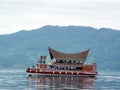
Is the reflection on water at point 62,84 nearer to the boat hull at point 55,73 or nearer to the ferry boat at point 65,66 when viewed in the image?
the boat hull at point 55,73

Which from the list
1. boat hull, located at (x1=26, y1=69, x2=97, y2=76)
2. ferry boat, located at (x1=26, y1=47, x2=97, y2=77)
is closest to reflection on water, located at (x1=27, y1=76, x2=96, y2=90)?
boat hull, located at (x1=26, y1=69, x2=97, y2=76)

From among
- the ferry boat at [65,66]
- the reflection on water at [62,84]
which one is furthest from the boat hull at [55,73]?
the reflection on water at [62,84]

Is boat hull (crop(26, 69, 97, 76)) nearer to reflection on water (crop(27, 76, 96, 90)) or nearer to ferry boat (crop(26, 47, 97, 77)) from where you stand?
ferry boat (crop(26, 47, 97, 77))

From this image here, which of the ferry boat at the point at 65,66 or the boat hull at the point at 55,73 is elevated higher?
the ferry boat at the point at 65,66

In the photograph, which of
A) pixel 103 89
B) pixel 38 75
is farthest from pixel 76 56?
pixel 103 89

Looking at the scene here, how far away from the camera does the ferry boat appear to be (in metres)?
183

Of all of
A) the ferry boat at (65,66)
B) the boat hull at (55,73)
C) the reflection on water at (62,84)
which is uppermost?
the ferry boat at (65,66)

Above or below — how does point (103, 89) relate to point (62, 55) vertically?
below

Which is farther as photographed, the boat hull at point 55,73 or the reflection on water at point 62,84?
the boat hull at point 55,73

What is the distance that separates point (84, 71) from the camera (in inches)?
7303

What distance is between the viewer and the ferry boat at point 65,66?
183m

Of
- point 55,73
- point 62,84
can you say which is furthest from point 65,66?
point 62,84

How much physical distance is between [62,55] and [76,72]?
314 inches

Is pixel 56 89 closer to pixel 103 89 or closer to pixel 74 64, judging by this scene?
pixel 103 89
